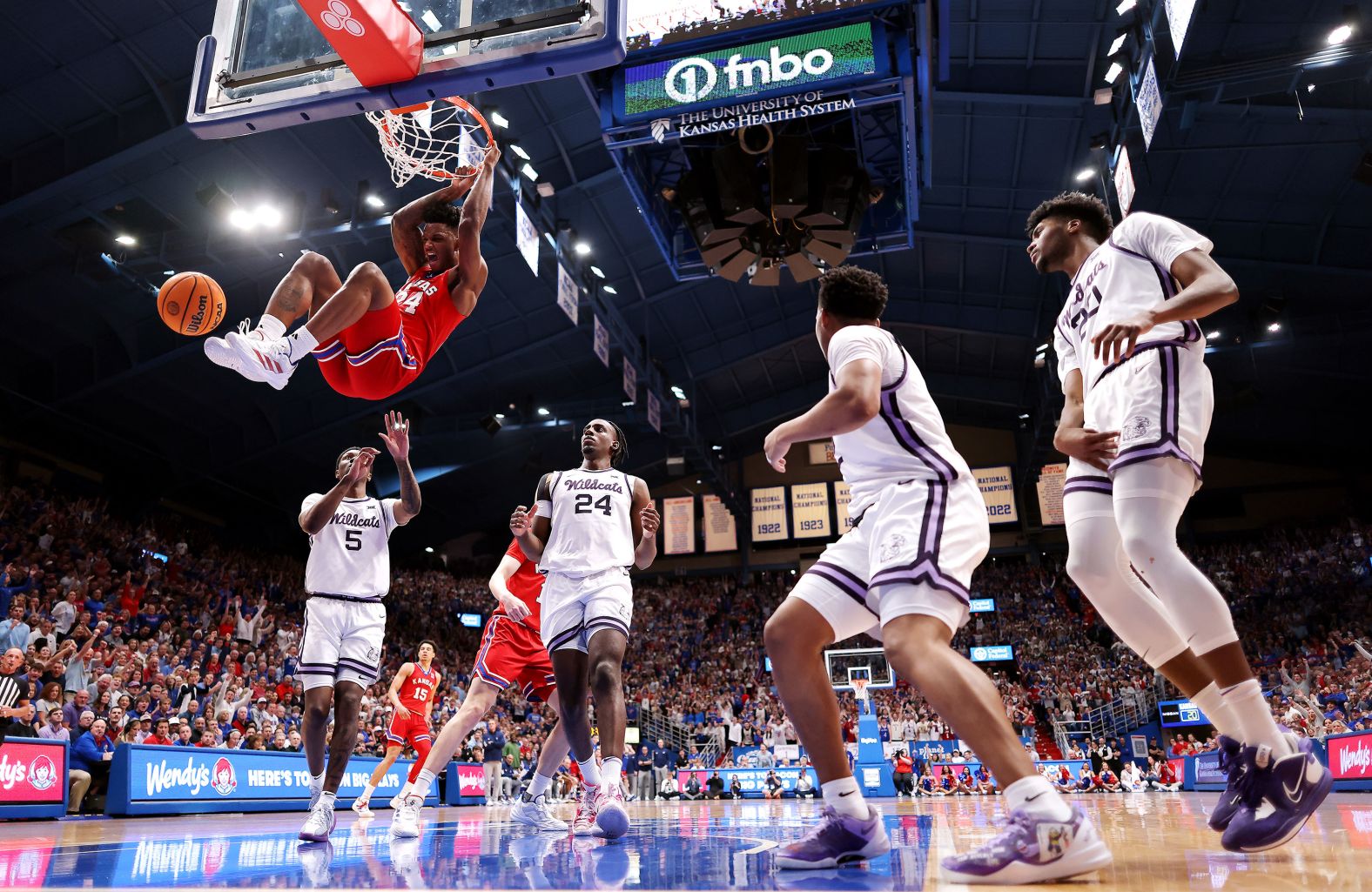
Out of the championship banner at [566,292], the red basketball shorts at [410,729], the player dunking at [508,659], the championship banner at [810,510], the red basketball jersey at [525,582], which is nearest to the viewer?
the player dunking at [508,659]

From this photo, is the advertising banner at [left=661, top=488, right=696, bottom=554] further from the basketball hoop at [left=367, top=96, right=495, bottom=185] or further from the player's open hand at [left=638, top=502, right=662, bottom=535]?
the player's open hand at [left=638, top=502, right=662, bottom=535]

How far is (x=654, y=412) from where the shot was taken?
68.1 ft

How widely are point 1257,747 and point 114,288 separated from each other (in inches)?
676

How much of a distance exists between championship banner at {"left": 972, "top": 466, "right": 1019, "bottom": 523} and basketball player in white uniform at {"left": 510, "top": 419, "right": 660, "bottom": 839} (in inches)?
983

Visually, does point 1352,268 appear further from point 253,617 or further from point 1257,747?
point 253,617

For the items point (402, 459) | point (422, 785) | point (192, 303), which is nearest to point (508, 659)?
point (422, 785)

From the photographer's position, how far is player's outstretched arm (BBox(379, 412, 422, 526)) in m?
4.24

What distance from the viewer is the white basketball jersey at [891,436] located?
2592mm

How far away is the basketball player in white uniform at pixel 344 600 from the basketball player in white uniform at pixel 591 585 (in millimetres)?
802

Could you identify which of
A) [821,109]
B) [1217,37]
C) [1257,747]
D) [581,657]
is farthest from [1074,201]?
[1217,37]

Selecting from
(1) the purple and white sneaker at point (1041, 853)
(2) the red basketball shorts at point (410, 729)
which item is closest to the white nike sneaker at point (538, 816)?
(1) the purple and white sneaker at point (1041, 853)

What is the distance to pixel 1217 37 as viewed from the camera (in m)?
12.6

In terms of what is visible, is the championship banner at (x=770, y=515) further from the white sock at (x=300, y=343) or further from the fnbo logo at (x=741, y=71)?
the white sock at (x=300, y=343)

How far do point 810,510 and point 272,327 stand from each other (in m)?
26.5
